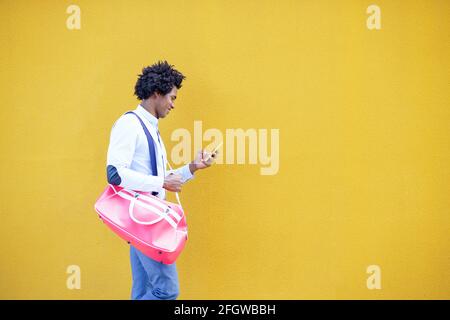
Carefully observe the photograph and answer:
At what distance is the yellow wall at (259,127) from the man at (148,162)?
600 millimetres

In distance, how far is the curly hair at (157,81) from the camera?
3.47 metres

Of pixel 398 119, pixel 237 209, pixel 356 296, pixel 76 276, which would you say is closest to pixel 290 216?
pixel 237 209

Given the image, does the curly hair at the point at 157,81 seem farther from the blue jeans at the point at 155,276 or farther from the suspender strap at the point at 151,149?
the blue jeans at the point at 155,276

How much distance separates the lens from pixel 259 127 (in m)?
4.10

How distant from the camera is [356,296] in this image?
416cm

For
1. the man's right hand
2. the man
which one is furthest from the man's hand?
the man's right hand

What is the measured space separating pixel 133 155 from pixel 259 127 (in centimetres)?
107

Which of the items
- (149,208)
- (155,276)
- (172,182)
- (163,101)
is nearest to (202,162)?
(172,182)

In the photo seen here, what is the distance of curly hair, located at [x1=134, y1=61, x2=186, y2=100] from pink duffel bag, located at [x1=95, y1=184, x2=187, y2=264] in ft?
1.96

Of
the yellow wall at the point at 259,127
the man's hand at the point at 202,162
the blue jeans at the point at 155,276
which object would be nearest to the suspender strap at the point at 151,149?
the man's hand at the point at 202,162

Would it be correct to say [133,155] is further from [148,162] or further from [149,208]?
[149,208]

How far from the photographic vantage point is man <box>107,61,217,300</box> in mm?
3270

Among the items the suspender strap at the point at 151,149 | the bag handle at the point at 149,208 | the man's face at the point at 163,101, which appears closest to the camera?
the bag handle at the point at 149,208
